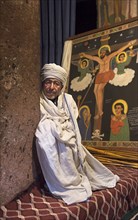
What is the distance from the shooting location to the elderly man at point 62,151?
4.48 ft

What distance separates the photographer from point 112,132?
8.16 ft

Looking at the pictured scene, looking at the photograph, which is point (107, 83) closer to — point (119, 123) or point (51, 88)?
point (119, 123)

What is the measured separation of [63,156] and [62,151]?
27 millimetres

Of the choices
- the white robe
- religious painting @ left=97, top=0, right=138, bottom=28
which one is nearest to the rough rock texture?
the white robe

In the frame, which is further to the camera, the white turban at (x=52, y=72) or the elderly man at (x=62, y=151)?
the white turban at (x=52, y=72)

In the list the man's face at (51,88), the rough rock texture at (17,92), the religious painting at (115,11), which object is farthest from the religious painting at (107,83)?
the rough rock texture at (17,92)

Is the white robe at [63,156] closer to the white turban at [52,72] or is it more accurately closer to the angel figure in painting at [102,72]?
the white turban at [52,72]

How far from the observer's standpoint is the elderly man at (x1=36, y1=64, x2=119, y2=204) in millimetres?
Result: 1365

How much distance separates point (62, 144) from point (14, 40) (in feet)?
1.90

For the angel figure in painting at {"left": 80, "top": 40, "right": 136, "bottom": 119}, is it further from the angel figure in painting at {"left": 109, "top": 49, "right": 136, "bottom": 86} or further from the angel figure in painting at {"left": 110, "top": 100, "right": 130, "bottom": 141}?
the angel figure in painting at {"left": 110, "top": 100, "right": 130, "bottom": 141}

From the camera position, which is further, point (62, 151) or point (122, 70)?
point (122, 70)

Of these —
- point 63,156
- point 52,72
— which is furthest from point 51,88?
point 63,156

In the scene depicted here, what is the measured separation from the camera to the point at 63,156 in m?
1.41

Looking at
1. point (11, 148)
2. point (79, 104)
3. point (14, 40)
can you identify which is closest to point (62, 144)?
point (11, 148)
